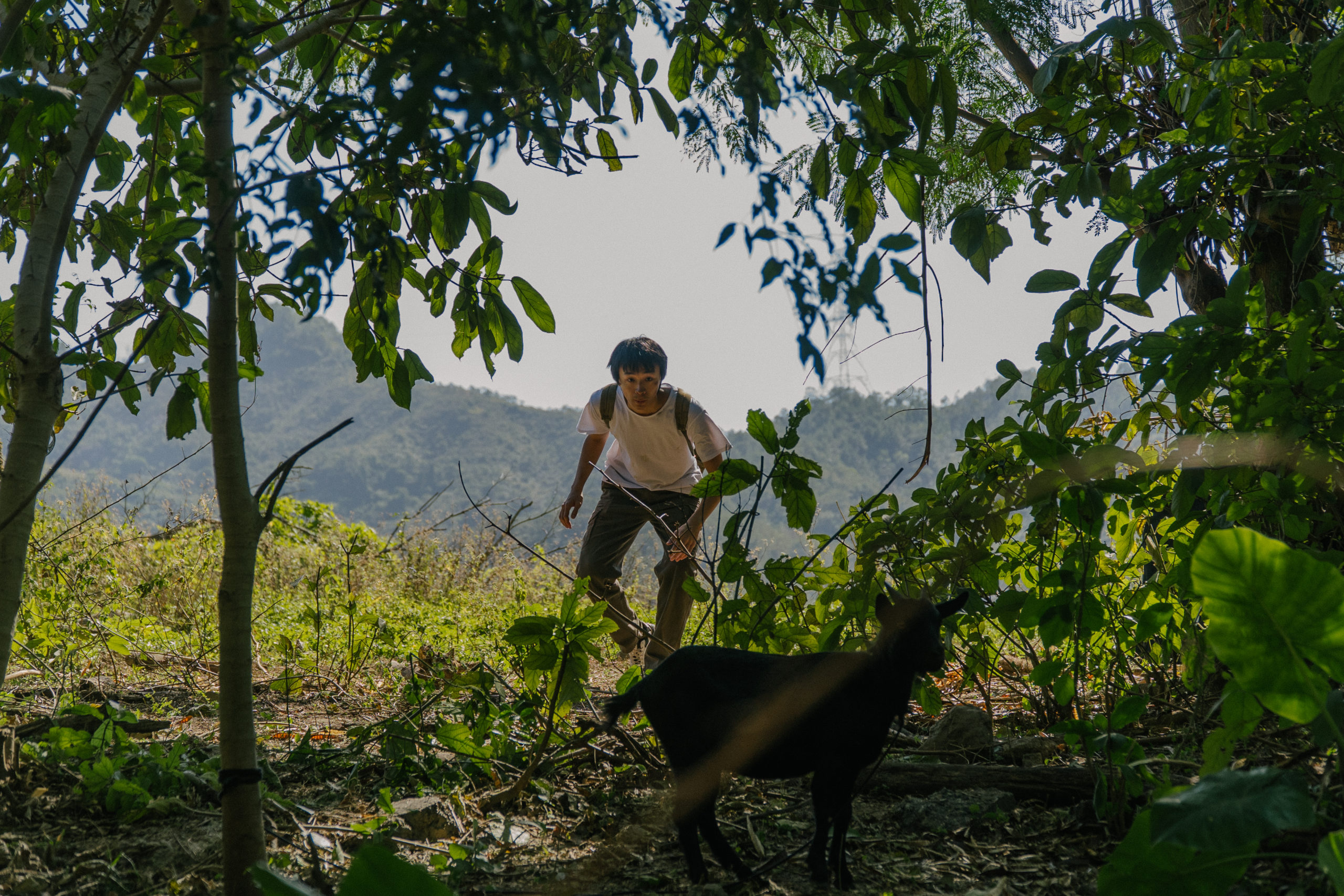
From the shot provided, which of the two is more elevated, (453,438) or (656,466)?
(453,438)

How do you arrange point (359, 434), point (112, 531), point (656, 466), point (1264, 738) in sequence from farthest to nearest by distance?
point (359, 434)
point (112, 531)
point (656, 466)
point (1264, 738)

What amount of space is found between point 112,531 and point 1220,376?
8.96m

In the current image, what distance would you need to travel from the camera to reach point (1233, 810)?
1.10 meters

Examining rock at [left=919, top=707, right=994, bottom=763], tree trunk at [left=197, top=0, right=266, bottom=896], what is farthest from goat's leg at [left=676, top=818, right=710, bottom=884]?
rock at [left=919, top=707, right=994, bottom=763]

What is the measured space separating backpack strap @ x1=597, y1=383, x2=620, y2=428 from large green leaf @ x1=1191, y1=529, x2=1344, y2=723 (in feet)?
11.2

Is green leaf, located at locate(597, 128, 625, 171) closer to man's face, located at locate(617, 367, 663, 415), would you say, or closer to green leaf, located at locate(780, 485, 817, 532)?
green leaf, located at locate(780, 485, 817, 532)

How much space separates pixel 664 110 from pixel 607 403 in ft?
8.37

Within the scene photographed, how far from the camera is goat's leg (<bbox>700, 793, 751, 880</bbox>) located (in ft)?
6.30

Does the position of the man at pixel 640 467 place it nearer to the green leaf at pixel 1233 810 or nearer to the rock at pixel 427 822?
the rock at pixel 427 822

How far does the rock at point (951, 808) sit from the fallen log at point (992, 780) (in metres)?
0.03

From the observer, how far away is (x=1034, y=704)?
3.01m

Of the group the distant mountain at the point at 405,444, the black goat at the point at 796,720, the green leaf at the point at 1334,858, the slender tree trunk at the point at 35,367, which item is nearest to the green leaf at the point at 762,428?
the black goat at the point at 796,720

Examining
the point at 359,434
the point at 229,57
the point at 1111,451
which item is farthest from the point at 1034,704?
the point at 359,434

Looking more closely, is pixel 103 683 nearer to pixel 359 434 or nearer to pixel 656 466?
pixel 656 466
